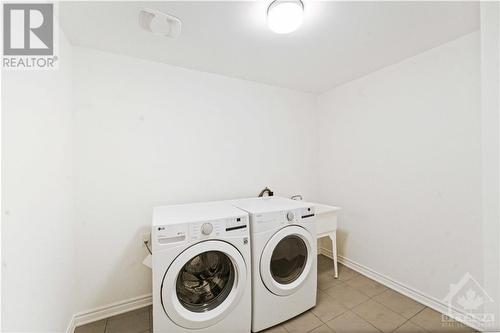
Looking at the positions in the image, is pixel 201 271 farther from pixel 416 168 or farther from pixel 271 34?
pixel 416 168

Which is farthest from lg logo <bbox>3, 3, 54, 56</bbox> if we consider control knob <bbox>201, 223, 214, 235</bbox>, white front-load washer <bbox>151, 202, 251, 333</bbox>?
control knob <bbox>201, 223, 214, 235</bbox>

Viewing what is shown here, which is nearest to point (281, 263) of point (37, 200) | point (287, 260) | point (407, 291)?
point (287, 260)

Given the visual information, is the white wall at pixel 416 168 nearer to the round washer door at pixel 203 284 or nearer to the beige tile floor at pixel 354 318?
the beige tile floor at pixel 354 318

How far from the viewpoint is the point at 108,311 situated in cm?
169

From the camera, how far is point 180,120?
2012mm

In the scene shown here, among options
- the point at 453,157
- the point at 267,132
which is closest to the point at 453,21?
the point at 453,157

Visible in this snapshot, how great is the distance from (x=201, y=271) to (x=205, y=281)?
9 cm

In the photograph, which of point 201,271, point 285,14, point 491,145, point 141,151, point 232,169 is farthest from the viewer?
point 232,169

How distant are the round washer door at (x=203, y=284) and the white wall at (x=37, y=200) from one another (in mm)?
593

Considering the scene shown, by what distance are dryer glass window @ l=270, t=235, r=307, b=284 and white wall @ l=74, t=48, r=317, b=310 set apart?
2.64 feet

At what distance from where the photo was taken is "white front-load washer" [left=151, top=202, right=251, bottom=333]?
1242mm

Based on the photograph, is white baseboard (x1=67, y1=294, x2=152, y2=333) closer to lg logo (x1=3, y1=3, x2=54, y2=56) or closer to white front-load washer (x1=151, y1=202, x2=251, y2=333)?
white front-load washer (x1=151, y1=202, x2=251, y2=333)

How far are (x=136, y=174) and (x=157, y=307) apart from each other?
1054 millimetres

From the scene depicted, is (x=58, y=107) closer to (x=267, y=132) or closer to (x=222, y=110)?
(x=222, y=110)
